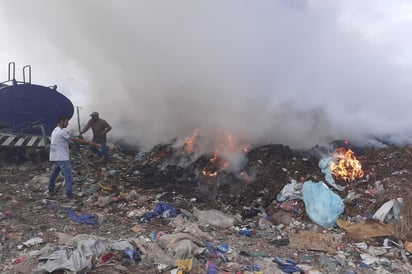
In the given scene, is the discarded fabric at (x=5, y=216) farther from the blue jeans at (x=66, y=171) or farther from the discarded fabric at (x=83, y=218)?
the blue jeans at (x=66, y=171)

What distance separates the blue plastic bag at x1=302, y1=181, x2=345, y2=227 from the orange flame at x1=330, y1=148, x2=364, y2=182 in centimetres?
69

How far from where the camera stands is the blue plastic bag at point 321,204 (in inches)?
224

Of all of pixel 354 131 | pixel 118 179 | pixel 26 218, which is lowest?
pixel 26 218

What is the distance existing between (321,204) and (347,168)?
4.69 feet

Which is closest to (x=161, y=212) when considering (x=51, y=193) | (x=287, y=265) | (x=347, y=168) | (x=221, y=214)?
(x=221, y=214)

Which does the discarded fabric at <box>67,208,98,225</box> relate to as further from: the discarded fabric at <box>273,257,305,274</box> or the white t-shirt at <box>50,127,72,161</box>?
the discarded fabric at <box>273,257,305,274</box>

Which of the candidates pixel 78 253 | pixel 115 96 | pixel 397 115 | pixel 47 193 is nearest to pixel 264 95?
pixel 397 115

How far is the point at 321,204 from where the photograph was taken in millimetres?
5898

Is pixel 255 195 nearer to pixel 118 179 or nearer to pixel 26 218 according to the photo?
pixel 118 179

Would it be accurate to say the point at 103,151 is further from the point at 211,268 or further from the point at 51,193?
the point at 211,268

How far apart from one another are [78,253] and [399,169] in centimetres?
572

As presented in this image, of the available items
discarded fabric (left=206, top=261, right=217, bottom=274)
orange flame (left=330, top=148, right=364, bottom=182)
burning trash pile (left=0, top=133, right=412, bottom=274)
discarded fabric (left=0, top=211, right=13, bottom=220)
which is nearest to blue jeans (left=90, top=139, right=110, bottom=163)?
burning trash pile (left=0, top=133, right=412, bottom=274)

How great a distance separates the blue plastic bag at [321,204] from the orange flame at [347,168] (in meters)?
0.69

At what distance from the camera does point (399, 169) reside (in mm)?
6832
